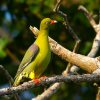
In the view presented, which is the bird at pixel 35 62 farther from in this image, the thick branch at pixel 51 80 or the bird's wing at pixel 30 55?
the thick branch at pixel 51 80

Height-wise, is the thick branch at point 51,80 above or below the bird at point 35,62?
below

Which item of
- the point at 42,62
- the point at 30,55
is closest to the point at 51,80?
the point at 42,62

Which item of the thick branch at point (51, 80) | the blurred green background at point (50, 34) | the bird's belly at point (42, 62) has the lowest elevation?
the thick branch at point (51, 80)

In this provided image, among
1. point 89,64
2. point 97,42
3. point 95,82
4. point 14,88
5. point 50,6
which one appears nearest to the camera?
point 14,88

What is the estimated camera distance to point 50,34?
10602 millimetres

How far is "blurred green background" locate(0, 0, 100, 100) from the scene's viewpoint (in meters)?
10.5

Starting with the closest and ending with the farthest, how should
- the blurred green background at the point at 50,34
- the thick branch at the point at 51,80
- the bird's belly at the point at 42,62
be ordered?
the thick branch at the point at 51,80, the bird's belly at the point at 42,62, the blurred green background at the point at 50,34

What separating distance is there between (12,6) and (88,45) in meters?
1.53

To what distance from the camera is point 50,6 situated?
1042cm

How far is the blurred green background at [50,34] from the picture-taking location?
10516 mm

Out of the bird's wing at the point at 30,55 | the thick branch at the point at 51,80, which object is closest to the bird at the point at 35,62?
the bird's wing at the point at 30,55

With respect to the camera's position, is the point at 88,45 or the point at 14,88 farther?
the point at 88,45

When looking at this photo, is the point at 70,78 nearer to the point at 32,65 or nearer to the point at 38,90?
the point at 32,65

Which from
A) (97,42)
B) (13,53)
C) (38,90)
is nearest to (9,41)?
(13,53)
